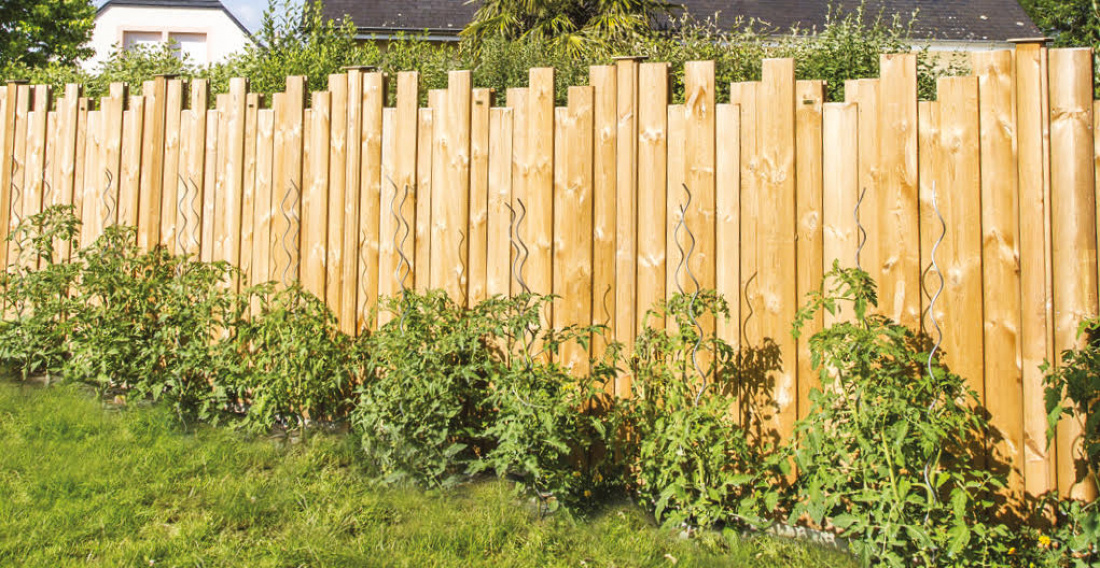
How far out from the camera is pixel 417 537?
2.90 metres

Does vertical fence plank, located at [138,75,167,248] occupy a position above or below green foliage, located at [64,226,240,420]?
above

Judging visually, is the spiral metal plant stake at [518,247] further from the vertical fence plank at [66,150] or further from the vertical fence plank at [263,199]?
the vertical fence plank at [66,150]

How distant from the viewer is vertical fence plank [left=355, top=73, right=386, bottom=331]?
396 cm

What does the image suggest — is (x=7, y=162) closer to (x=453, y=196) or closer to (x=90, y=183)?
(x=90, y=183)

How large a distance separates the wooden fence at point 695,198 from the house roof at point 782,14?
506 inches

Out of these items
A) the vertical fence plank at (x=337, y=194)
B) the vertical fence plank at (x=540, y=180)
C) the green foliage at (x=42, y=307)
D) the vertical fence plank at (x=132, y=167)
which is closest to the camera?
the vertical fence plank at (x=540, y=180)

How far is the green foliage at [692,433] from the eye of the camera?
290 centimetres

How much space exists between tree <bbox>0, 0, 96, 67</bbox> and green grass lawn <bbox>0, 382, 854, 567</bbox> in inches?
532

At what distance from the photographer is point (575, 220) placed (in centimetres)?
353

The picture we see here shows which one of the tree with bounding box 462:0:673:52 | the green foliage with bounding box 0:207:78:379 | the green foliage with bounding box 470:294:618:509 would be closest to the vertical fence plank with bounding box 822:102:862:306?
the green foliage with bounding box 470:294:618:509

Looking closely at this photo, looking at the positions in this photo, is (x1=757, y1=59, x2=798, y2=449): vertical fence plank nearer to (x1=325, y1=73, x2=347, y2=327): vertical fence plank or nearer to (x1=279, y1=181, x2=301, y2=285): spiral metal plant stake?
(x1=325, y1=73, x2=347, y2=327): vertical fence plank

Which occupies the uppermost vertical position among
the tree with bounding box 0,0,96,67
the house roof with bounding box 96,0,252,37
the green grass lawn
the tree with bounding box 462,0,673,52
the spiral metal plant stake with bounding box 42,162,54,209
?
the house roof with bounding box 96,0,252,37

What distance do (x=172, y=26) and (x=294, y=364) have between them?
78.7 feet

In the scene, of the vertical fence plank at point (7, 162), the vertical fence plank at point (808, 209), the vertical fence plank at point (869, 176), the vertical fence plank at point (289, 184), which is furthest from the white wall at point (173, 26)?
the vertical fence plank at point (869, 176)
